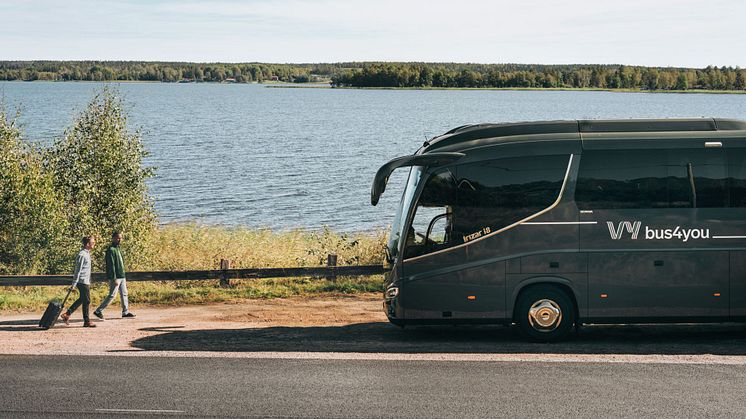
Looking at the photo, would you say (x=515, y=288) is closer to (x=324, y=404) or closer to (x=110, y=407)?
(x=324, y=404)

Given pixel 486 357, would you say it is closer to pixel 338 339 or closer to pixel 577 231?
pixel 577 231

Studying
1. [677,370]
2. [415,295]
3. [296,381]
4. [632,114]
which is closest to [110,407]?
[296,381]

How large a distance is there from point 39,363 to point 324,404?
550cm

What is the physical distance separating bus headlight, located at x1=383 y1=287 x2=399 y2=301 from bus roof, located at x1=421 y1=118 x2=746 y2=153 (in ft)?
8.46

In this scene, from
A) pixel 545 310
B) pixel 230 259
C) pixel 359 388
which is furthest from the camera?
pixel 230 259

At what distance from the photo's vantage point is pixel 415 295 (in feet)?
51.5

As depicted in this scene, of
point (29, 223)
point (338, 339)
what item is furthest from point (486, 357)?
point (29, 223)

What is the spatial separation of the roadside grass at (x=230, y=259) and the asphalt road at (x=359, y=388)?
6679 millimetres

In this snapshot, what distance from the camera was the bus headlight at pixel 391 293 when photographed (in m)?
15.8

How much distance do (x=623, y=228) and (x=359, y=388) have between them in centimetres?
564

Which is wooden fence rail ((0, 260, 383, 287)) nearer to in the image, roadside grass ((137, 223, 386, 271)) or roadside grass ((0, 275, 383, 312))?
roadside grass ((0, 275, 383, 312))

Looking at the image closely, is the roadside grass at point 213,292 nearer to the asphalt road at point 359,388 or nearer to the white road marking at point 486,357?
the white road marking at point 486,357

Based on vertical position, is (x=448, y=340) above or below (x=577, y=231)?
below

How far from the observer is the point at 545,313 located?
15555 millimetres
